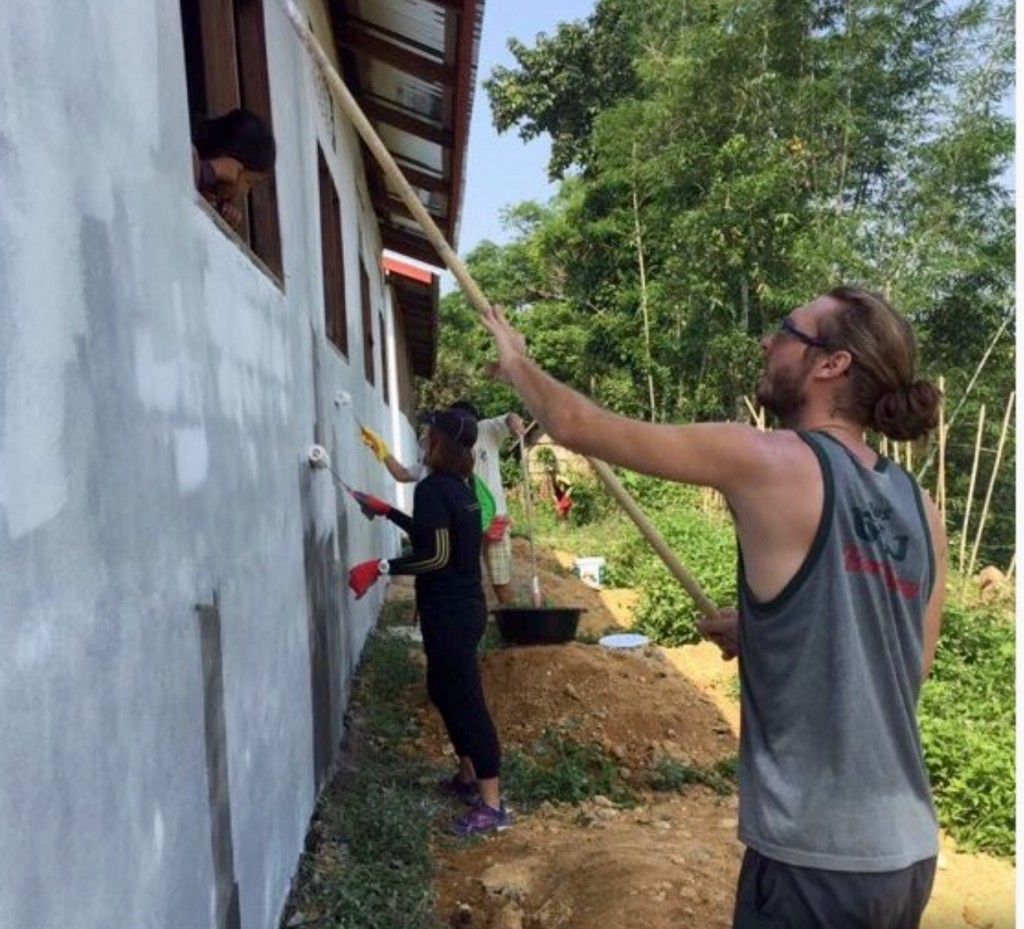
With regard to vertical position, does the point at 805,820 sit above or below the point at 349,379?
below

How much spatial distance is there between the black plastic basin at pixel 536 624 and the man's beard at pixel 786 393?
17.7ft

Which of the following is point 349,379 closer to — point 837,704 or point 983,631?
point 983,631

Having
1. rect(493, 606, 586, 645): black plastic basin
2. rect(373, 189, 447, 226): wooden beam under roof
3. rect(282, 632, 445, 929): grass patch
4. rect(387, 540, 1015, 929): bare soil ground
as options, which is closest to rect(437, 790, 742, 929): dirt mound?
rect(387, 540, 1015, 929): bare soil ground

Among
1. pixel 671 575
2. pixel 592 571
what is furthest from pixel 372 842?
pixel 592 571

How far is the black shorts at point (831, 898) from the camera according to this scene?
1764mm

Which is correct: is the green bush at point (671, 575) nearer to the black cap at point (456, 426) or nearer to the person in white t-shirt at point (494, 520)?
the person in white t-shirt at point (494, 520)

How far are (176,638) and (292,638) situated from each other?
67.8 inches

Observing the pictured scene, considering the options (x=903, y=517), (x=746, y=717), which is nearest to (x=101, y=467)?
(x=746, y=717)

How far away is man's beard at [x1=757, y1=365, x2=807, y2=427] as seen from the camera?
1920mm

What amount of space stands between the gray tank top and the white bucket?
428 inches

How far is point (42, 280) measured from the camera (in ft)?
4.56

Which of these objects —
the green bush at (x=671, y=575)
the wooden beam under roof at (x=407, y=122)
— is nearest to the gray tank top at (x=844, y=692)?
the green bush at (x=671, y=575)

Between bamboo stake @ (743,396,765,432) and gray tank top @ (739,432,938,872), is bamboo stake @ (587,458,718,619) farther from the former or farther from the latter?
bamboo stake @ (743,396,765,432)

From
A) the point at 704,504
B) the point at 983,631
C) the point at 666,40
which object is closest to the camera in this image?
the point at 983,631
